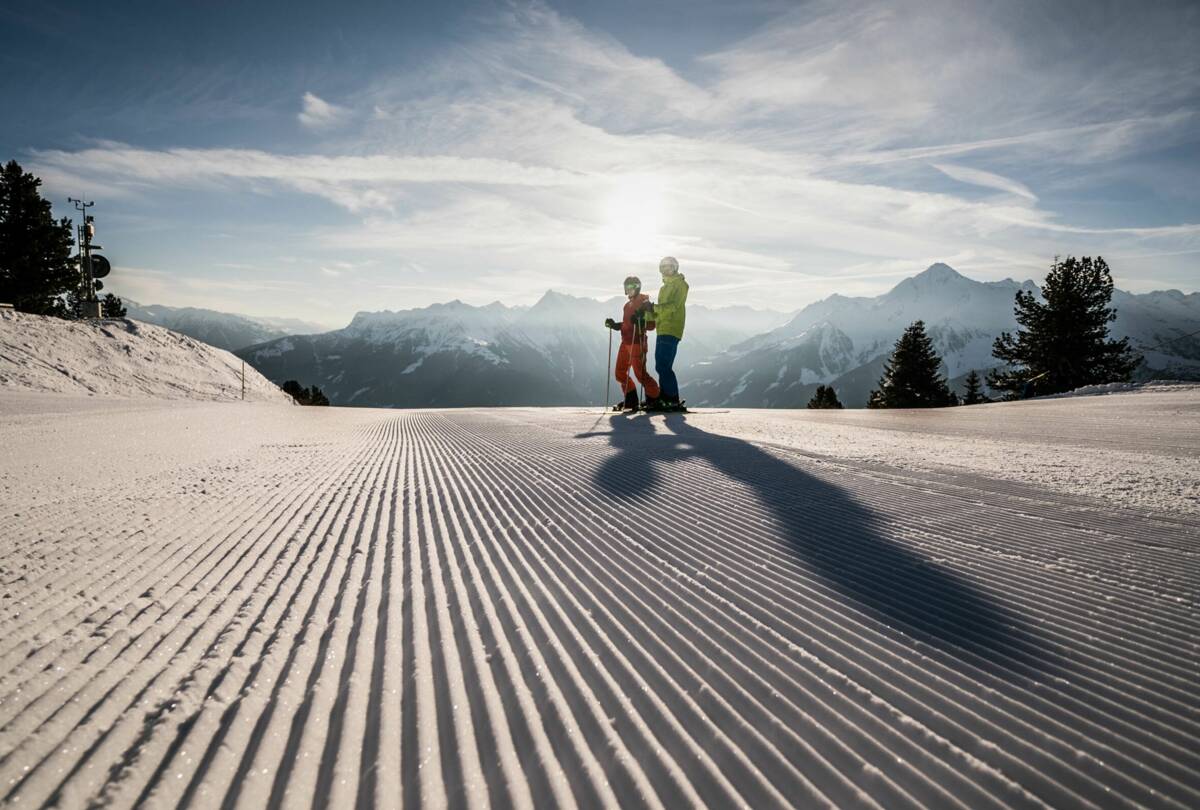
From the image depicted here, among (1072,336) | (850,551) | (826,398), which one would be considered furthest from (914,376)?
(850,551)

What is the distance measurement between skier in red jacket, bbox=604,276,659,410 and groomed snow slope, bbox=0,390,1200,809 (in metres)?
8.44

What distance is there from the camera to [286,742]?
1314 mm

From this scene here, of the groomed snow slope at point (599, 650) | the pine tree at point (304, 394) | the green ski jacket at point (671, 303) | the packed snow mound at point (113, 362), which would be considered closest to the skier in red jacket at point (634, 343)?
the green ski jacket at point (671, 303)

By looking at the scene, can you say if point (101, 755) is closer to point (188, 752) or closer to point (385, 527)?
point (188, 752)

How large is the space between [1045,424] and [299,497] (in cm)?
949

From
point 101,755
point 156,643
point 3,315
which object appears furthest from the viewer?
point 3,315

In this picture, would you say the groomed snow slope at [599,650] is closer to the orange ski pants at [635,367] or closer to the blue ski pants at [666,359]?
the blue ski pants at [666,359]

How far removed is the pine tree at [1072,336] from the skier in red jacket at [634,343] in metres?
25.0

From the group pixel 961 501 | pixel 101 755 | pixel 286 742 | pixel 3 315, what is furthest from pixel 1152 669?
pixel 3 315

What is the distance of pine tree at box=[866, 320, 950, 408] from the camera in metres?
33.2

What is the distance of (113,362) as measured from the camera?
1733cm

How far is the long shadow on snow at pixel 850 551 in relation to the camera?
5.88 ft

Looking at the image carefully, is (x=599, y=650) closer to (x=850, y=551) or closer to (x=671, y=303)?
(x=850, y=551)

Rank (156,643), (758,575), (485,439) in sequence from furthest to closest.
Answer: (485,439) → (758,575) → (156,643)
